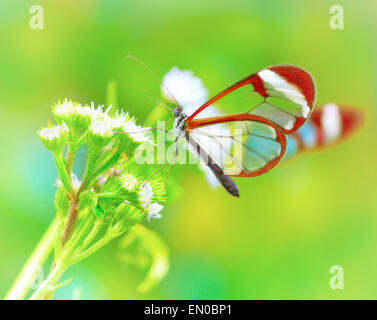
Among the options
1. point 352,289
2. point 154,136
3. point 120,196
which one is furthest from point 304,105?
point 352,289

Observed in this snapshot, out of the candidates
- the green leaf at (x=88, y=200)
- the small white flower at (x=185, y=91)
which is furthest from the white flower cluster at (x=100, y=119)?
the small white flower at (x=185, y=91)

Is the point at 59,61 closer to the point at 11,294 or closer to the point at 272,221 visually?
the point at 272,221

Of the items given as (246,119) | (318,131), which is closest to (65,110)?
(246,119)

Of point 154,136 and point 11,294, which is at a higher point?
point 154,136

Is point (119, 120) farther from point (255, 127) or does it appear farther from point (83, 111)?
point (255, 127)

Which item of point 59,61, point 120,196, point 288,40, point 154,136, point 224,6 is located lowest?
point 120,196

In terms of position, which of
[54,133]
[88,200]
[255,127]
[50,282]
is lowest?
[50,282]

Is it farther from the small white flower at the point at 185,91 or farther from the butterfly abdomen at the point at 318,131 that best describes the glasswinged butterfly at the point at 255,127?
the butterfly abdomen at the point at 318,131

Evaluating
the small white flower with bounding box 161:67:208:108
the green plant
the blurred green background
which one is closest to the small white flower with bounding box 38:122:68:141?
the green plant
